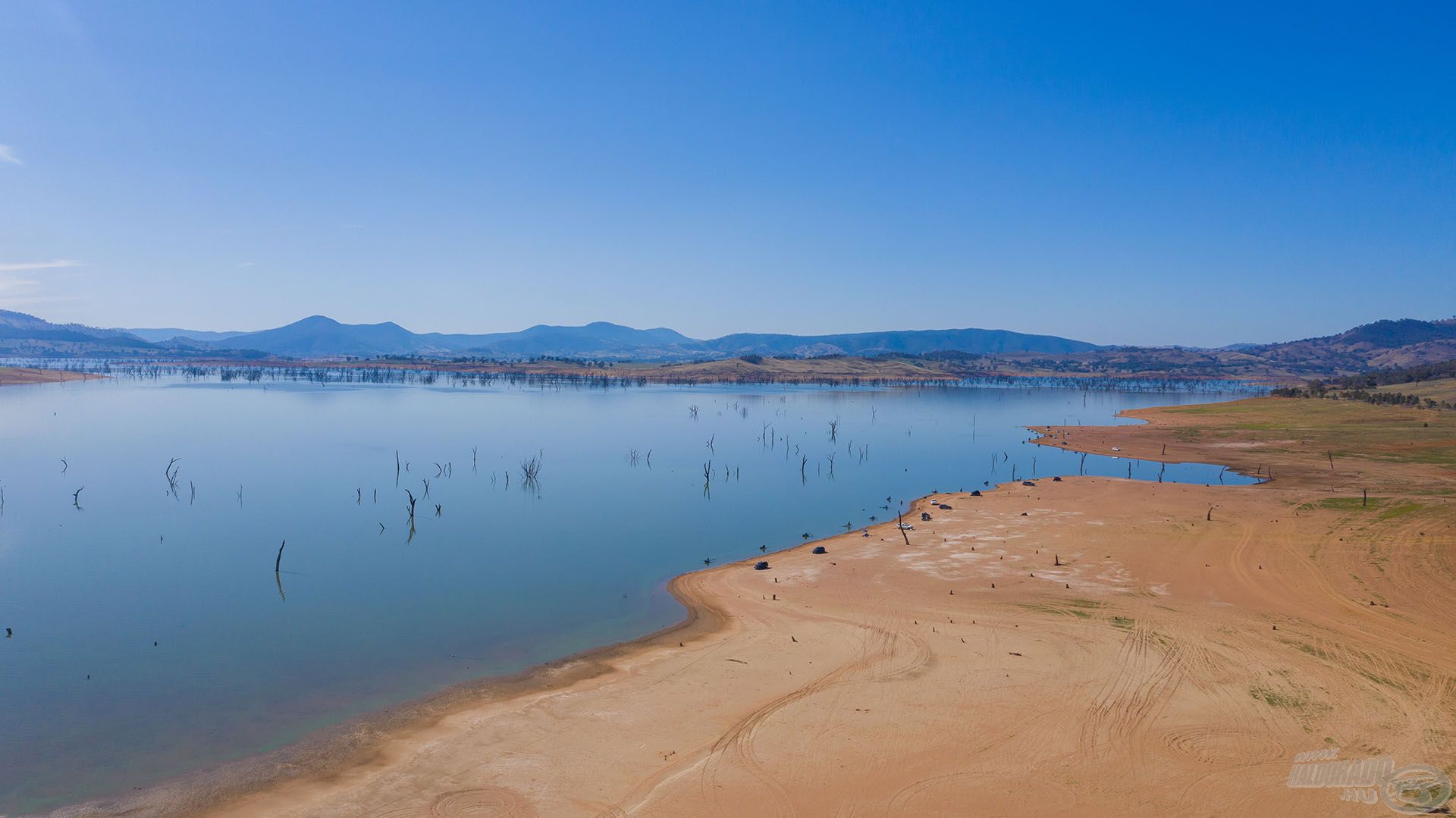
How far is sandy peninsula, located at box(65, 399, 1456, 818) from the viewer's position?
9641 mm

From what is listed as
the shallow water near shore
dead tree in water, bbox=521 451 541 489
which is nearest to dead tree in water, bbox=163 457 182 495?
the shallow water near shore

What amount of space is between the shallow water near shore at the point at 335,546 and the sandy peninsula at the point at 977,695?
2321 mm

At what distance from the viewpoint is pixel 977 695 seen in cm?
1234

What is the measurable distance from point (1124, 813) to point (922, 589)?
980cm

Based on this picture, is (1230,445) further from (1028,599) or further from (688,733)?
(688,733)

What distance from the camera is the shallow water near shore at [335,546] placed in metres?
12.7

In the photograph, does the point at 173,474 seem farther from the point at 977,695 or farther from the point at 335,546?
the point at 977,695

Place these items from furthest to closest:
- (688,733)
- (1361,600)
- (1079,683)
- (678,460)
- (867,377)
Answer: (867,377) < (678,460) < (1361,600) < (1079,683) < (688,733)

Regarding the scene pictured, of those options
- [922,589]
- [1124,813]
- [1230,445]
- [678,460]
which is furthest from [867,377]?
[1124,813]

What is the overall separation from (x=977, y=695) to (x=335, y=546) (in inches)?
803

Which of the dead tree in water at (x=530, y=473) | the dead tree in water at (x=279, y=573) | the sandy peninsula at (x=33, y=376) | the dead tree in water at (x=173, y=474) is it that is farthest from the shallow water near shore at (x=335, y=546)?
the sandy peninsula at (x=33, y=376)

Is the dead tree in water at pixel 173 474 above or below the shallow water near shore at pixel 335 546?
above

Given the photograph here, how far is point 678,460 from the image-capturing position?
43.2m

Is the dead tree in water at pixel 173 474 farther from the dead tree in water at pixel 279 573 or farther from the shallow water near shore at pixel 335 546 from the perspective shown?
the dead tree in water at pixel 279 573
